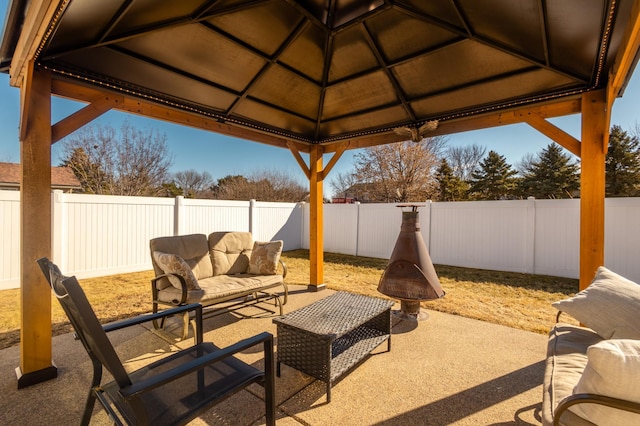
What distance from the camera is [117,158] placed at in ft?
38.8

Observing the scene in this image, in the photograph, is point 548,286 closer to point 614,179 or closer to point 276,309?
point 276,309

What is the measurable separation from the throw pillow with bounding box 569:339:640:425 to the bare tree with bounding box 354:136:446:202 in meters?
13.7

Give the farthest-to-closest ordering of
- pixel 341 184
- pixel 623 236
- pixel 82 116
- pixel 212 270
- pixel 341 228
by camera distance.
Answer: pixel 341 184
pixel 341 228
pixel 623 236
pixel 212 270
pixel 82 116

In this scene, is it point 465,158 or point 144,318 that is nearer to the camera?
point 144,318

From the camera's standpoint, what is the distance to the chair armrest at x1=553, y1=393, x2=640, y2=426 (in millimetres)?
1103

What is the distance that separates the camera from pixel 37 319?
2.45 m

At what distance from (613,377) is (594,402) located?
0.41 ft

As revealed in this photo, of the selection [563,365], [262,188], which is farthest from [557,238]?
[262,188]

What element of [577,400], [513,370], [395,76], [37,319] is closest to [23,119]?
[37,319]

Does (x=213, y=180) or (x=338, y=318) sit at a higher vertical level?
(x=213, y=180)

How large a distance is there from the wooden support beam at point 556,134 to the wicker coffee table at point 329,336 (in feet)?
8.06

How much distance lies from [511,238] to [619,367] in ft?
21.5

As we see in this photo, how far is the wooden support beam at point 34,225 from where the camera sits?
7.84ft

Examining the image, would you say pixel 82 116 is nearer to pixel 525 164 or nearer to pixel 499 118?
pixel 499 118
